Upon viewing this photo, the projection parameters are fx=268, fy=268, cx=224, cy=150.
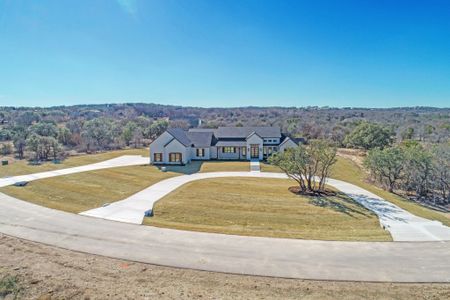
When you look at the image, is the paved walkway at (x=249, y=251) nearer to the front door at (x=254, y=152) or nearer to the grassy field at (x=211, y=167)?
the grassy field at (x=211, y=167)

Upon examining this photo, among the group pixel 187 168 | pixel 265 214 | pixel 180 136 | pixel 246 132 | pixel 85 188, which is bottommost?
pixel 265 214

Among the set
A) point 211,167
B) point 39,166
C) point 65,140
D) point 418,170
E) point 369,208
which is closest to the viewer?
→ point 369,208

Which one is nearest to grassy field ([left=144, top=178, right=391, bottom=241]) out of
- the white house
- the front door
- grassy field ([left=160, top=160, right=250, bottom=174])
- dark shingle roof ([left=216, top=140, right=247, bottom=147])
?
grassy field ([left=160, top=160, right=250, bottom=174])

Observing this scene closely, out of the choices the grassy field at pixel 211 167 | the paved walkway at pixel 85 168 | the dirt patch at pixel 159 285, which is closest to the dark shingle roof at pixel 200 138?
the grassy field at pixel 211 167

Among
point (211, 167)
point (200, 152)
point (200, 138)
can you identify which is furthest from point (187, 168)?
point (200, 138)

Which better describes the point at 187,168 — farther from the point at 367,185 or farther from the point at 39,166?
the point at 367,185

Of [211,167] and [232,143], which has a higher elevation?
[232,143]

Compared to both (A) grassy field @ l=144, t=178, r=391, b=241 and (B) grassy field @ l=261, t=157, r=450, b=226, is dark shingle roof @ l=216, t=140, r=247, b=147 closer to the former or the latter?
(B) grassy field @ l=261, t=157, r=450, b=226
